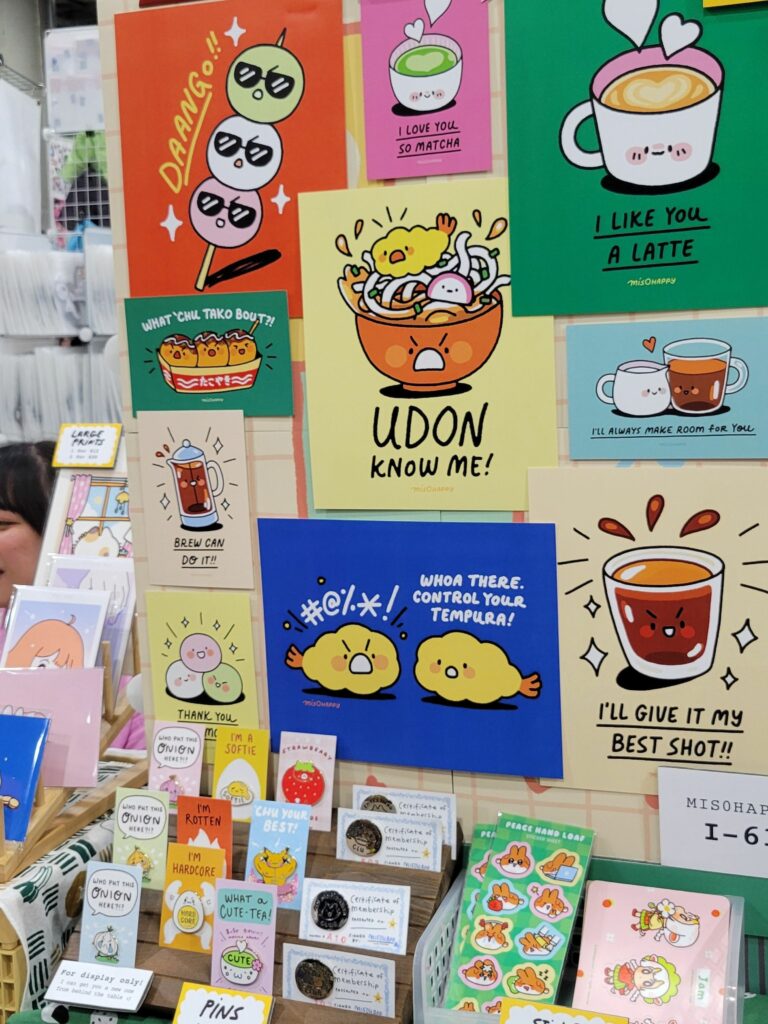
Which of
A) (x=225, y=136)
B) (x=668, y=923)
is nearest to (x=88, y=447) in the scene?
(x=225, y=136)

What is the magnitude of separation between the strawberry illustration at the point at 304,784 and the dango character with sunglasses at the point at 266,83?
3.43 feet

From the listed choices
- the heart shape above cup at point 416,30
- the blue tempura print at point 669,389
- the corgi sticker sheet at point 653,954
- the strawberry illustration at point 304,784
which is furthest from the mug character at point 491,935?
the heart shape above cup at point 416,30

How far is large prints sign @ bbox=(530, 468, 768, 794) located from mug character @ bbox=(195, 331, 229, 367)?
0.55 m

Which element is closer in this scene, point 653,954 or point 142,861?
point 653,954

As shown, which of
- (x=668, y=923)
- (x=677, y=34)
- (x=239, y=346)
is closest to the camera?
(x=677, y=34)

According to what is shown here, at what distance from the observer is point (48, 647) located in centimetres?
211

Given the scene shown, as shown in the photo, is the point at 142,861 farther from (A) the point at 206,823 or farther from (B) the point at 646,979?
(B) the point at 646,979

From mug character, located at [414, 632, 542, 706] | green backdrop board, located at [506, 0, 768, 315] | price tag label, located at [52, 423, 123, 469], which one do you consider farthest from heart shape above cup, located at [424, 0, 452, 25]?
price tag label, located at [52, 423, 123, 469]

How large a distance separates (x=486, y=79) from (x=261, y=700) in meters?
1.05

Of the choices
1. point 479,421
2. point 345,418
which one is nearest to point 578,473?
point 479,421

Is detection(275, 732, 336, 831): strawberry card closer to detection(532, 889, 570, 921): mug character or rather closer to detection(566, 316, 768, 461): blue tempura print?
detection(532, 889, 570, 921): mug character

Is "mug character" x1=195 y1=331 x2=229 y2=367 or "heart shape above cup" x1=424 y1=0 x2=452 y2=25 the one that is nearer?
"heart shape above cup" x1=424 y1=0 x2=452 y2=25

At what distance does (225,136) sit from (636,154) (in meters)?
0.64

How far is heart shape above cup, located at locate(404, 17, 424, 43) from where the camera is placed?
1528mm
